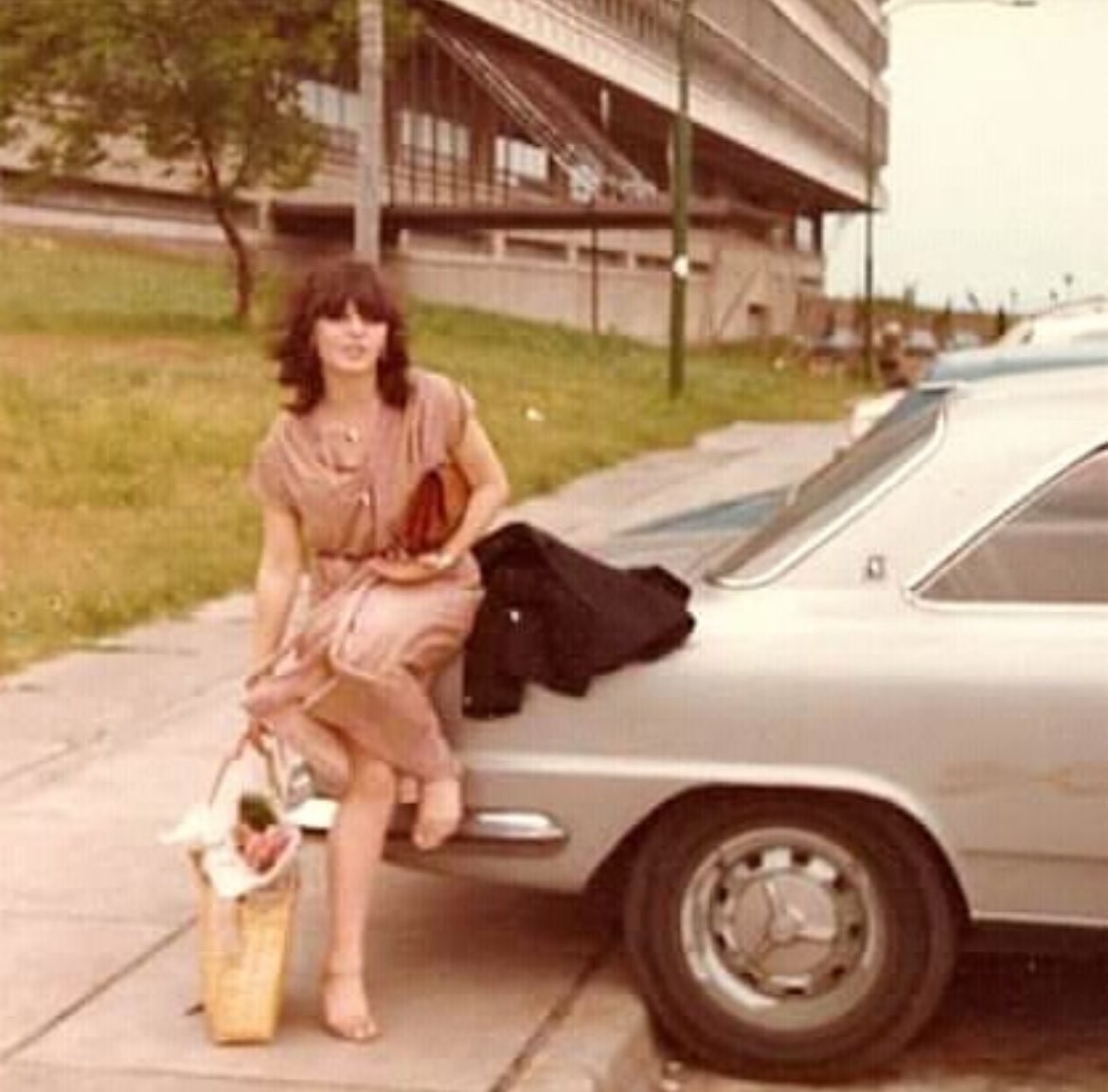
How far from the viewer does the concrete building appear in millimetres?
62250

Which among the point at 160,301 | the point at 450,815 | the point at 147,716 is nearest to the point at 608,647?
the point at 450,815

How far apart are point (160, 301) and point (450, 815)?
41304mm

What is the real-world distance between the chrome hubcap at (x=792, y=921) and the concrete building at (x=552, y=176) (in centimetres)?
4440

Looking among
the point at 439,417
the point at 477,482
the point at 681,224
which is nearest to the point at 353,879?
the point at 477,482

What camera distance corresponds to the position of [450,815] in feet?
19.6

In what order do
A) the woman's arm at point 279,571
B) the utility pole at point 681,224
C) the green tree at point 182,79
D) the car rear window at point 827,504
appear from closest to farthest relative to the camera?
1. the woman's arm at point 279,571
2. the car rear window at point 827,504
3. the utility pole at point 681,224
4. the green tree at point 182,79

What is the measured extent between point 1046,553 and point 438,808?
139cm

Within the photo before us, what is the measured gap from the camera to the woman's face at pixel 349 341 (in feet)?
19.5

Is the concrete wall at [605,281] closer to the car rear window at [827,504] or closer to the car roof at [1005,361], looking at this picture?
the car roof at [1005,361]

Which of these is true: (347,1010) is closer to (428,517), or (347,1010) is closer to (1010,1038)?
(428,517)

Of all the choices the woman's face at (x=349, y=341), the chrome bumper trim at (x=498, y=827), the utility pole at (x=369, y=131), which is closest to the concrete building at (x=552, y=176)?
the utility pole at (x=369, y=131)

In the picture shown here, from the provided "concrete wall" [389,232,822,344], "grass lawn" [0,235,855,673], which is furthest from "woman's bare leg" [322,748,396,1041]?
"concrete wall" [389,232,822,344]

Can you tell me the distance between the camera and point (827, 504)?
6.38 m

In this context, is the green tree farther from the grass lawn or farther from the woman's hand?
the woman's hand
